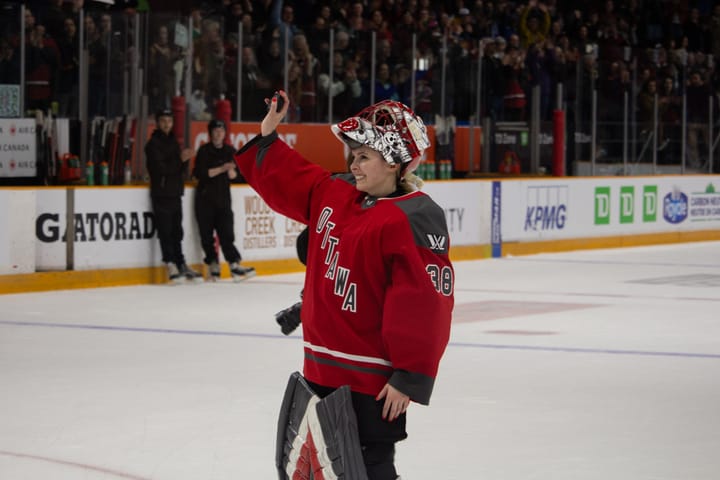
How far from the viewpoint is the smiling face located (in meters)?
3.57

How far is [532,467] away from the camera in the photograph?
18.8ft

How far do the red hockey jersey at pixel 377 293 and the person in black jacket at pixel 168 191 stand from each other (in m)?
10.1

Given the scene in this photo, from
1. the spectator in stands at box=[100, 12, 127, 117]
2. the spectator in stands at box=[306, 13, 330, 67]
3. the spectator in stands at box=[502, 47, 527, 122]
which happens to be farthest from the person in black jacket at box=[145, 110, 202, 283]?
the spectator in stands at box=[502, 47, 527, 122]

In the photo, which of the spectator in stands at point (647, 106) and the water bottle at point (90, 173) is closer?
the water bottle at point (90, 173)

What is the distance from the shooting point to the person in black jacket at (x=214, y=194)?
45.8 feet

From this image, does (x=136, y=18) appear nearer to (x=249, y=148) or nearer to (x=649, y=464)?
(x=649, y=464)

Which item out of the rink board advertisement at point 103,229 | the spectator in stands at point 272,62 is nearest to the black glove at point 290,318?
the rink board advertisement at point 103,229

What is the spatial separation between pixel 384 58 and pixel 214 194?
5089mm

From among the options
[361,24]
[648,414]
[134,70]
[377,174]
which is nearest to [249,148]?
[377,174]

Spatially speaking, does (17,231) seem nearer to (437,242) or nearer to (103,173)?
(103,173)

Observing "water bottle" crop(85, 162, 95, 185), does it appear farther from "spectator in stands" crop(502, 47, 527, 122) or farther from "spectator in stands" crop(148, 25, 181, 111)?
"spectator in stands" crop(502, 47, 527, 122)

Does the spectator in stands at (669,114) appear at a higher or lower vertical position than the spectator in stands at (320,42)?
lower

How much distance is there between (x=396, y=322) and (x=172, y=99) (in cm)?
1208

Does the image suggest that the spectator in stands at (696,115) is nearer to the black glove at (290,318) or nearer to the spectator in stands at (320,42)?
the spectator in stands at (320,42)
